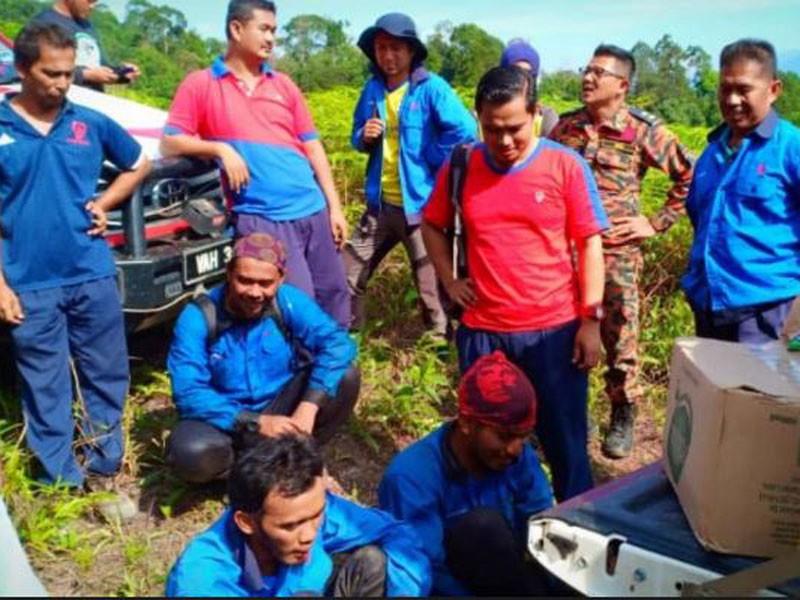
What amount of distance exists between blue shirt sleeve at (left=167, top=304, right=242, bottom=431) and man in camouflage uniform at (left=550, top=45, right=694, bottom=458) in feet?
5.61

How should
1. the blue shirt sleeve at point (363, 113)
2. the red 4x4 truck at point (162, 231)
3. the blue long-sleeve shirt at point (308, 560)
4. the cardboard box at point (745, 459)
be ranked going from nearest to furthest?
the cardboard box at point (745, 459)
the blue long-sleeve shirt at point (308, 560)
the red 4x4 truck at point (162, 231)
the blue shirt sleeve at point (363, 113)

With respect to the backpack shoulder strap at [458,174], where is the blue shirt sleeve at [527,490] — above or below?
below

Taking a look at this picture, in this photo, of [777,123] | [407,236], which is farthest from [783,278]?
[407,236]

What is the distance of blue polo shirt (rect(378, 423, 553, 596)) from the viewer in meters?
2.81

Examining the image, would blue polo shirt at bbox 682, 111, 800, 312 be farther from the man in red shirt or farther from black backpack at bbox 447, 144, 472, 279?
black backpack at bbox 447, 144, 472, 279

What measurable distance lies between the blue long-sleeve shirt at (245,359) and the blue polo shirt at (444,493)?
0.92 m

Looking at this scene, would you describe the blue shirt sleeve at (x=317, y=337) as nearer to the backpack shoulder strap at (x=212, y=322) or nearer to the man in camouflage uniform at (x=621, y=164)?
the backpack shoulder strap at (x=212, y=322)

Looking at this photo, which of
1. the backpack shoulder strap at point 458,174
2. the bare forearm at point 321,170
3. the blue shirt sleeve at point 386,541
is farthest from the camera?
the bare forearm at point 321,170

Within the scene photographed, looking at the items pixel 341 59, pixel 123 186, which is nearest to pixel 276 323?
pixel 123 186

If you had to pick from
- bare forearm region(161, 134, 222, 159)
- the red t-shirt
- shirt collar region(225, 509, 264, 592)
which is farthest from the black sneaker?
shirt collar region(225, 509, 264, 592)

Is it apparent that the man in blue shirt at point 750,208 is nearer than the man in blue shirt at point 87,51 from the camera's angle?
Yes

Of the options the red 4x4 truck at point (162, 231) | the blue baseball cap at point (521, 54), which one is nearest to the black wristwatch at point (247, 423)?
the red 4x4 truck at point (162, 231)

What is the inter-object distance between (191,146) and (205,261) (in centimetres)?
51

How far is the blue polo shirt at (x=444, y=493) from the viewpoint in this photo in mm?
2812
